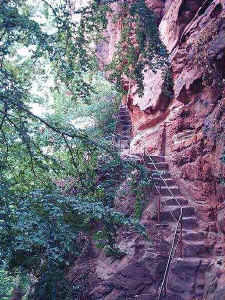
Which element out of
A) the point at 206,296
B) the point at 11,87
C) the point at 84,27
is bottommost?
the point at 206,296

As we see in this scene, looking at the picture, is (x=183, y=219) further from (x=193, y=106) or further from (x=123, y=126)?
(x=123, y=126)

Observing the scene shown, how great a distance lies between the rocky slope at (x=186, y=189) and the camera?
5.96 meters

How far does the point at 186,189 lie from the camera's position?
7750 mm

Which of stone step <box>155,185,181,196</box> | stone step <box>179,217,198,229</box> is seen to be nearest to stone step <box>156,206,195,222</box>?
stone step <box>179,217,198,229</box>

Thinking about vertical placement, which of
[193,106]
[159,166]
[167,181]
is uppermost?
[193,106]

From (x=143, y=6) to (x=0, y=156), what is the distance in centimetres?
313

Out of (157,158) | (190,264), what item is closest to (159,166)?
(157,158)

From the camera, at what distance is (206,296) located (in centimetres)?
543

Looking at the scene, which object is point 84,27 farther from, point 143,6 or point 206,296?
point 206,296

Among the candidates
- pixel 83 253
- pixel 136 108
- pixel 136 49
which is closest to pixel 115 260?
pixel 83 253

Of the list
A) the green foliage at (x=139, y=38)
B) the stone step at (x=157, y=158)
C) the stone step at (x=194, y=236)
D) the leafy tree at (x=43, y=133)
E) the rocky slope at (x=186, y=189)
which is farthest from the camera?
the stone step at (x=157, y=158)

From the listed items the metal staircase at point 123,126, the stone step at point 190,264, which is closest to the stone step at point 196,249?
the stone step at point 190,264

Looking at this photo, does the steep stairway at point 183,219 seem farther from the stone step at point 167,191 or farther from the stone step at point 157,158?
the stone step at point 157,158

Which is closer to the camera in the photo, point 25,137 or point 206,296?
point 25,137
